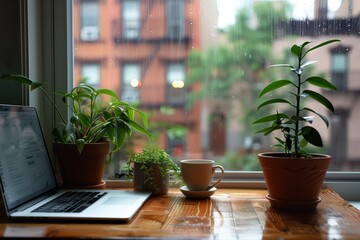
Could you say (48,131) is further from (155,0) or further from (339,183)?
(339,183)

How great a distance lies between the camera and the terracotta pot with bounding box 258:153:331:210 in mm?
985

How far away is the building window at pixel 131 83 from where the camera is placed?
4.56 feet

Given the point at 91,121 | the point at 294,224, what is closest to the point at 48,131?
the point at 91,121

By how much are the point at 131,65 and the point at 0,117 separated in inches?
21.0

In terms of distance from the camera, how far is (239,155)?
1.36 meters

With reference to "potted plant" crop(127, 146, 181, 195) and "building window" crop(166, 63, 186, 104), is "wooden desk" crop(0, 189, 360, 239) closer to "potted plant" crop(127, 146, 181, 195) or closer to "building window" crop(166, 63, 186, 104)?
"potted plant" crop(127, 146, 181, 195)

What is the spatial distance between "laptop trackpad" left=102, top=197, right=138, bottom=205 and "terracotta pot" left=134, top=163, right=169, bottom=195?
9 cm

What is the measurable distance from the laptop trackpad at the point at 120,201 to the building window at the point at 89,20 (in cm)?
62

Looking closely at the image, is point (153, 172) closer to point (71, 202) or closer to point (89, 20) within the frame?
point (71, 202)

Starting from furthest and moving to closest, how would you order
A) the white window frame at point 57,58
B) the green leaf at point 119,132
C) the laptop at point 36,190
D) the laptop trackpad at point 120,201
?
the white window frame at point 57,58 < the green leaf at point 119,132 < the laptop trackpad at point 120,201 < the laptop at point 36,190

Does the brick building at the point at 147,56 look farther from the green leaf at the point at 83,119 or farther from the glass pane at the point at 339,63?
the glass pane at the point at 339,63

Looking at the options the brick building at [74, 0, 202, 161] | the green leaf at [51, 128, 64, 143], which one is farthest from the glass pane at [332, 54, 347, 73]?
the green leaf at [51, 128, 64, 143]

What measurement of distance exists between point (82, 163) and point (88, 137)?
0.09 meters

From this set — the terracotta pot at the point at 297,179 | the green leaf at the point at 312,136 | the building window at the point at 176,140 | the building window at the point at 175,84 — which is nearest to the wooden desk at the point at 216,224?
the terracotta pot at the point at 297,179
